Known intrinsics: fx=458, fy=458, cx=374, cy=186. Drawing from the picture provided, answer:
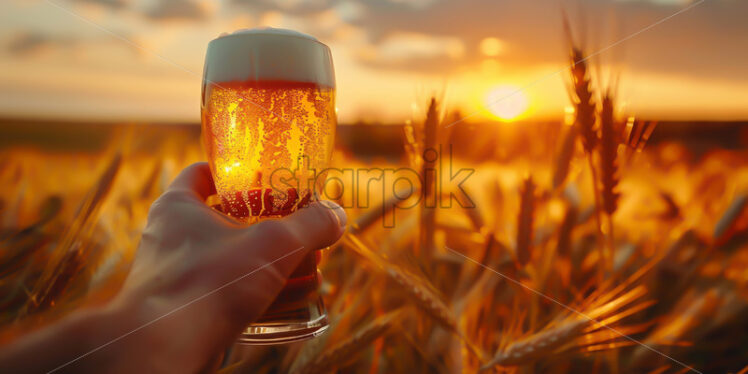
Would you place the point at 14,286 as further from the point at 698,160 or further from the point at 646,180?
the point at 698,160

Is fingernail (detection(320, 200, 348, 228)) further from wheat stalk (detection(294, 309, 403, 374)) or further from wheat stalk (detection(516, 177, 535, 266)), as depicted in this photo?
wheat stalk (detection(516, 177, 535, 266))

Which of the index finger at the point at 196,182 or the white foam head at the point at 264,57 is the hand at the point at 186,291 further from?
the white foam head at the point at 264,57

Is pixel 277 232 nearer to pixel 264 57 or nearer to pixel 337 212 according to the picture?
pixel 337 212

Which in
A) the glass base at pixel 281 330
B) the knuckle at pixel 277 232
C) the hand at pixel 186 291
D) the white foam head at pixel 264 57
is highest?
the white foam head at pixel 264 57

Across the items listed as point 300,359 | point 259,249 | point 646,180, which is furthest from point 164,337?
point 646,180

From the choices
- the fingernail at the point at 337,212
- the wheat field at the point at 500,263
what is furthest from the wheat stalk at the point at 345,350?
the fingernail at the point at 337,212

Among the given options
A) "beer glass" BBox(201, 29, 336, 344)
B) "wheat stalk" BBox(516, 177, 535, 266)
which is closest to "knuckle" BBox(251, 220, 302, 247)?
"beer glass" BBox(201, 29, 336, 344)

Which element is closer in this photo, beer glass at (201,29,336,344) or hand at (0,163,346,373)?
hand at (0,163,346,373)
